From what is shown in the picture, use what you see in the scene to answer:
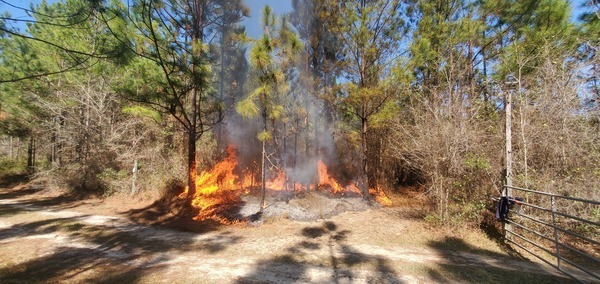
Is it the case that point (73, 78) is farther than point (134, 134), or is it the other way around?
point (134, 134)

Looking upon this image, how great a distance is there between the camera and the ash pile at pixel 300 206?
31.7ft

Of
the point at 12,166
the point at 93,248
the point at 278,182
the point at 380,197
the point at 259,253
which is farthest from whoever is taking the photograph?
the point at 12,166

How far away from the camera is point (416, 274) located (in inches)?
197

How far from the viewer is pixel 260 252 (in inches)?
247

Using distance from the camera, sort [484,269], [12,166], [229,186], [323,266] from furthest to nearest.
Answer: [12,166] → [229,186] → [323,266] → [484,269]

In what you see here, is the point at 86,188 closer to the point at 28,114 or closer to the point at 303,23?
the point at 28,114

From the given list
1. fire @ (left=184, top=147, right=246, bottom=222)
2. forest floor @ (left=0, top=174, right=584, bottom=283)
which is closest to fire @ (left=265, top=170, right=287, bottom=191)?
fire @ (left=184, top=147, right=246, bottom=222)

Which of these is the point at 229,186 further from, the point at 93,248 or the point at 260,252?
the point at 260,252

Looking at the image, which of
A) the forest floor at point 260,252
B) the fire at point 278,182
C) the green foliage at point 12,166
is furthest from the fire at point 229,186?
the green foliage at point 12,166

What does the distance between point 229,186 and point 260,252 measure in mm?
8100

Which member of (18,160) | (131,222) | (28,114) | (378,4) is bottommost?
(131,222)

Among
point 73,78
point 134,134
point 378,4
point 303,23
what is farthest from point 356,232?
point 73,78

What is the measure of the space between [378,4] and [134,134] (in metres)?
15.0

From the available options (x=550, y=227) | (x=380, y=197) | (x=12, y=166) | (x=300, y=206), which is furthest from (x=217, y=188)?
(x=12, y=166)
